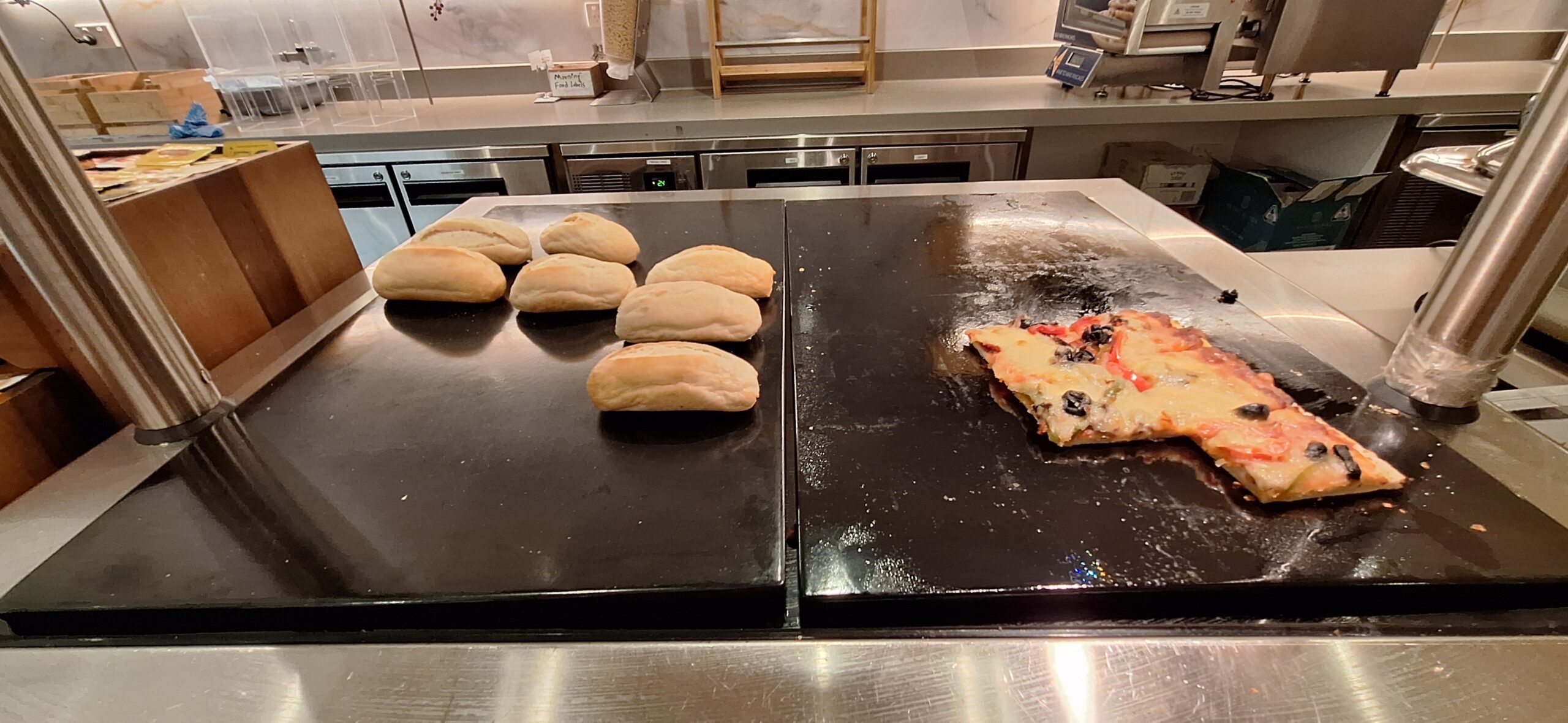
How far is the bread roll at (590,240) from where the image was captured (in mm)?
1220

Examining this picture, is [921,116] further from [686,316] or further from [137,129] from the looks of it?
[137,129]

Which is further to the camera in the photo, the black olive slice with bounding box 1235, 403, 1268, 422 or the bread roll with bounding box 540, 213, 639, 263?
the bread roll with bounding box 540, 213, 639, 263

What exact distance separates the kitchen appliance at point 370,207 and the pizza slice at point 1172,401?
2.54 m

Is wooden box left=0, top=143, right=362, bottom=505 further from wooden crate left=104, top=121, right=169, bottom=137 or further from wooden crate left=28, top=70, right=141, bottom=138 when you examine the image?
wooden crate left=28, top=70, right=141, bottom=138

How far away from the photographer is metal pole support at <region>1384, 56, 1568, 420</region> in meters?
0.66

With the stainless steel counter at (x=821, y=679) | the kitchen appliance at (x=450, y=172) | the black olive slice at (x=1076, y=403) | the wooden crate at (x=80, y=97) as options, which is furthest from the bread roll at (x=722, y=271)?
the wooden crate at (x=80, y=97)

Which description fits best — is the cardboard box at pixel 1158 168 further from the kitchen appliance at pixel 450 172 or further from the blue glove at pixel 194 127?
the blue glove at pixel 194 127

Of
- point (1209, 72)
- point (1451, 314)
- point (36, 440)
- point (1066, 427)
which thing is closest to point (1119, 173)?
point (1209, 72)

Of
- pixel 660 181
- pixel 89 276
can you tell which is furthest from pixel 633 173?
pixel 89 276

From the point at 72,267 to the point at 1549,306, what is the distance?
1.95 m

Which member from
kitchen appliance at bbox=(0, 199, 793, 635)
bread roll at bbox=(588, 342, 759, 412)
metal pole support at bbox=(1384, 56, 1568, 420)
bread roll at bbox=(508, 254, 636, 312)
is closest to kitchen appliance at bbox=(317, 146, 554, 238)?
bread roll at bbox=(508, 254, 636, 312)

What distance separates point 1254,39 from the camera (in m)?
2.47

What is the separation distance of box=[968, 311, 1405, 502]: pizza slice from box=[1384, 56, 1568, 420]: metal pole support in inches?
6.5

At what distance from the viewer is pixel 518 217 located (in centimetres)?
152
